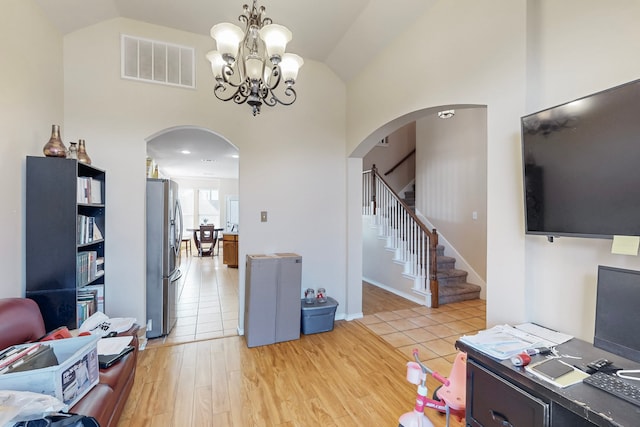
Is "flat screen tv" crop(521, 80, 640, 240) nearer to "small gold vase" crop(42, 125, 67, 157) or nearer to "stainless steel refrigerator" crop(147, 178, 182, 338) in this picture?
"small gold vase" crop(42, 125, 67, 157)

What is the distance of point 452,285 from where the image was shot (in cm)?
459

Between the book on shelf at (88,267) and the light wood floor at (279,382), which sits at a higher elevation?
the book on shelf at (88,267)

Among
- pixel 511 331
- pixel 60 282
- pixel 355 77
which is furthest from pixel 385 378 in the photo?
pixel 355 77

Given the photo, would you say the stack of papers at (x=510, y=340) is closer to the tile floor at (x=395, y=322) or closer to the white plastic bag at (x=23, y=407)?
the tile floor at (x=395, y=322)

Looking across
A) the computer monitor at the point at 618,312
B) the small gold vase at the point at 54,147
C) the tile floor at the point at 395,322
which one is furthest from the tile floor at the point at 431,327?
the small gold vase at the point at 54,147

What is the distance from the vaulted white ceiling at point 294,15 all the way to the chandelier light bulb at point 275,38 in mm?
1110

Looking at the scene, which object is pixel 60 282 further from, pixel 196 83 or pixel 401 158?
pixel 401 158

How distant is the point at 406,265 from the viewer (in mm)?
4695

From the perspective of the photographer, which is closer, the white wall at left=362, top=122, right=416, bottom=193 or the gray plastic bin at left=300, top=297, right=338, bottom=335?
the gray plastic bin at left=300, top=297, right=338, bottom=335

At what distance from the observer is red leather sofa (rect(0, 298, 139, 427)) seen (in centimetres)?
142

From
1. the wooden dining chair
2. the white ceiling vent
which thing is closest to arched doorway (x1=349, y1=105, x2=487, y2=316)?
the white ceiling vent

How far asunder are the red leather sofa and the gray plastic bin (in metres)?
1.75

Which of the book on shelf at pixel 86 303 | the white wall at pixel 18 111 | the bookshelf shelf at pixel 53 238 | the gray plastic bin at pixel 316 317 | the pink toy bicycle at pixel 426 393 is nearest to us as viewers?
the pink toy bicycle at pixel 426 393

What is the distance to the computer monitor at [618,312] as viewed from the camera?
1080mm
